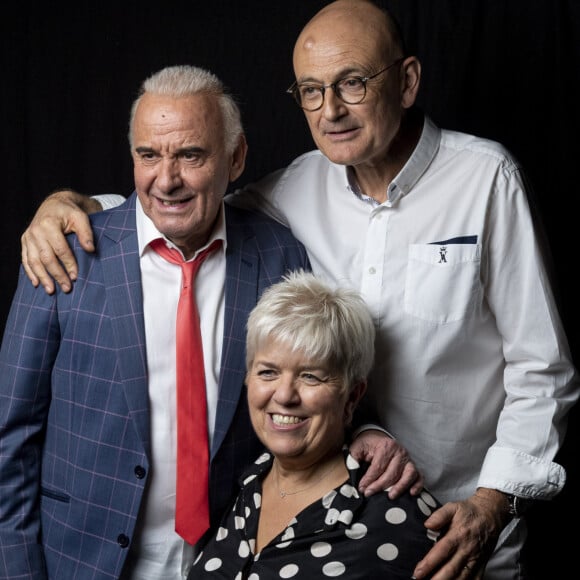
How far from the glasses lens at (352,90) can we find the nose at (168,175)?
459 mm

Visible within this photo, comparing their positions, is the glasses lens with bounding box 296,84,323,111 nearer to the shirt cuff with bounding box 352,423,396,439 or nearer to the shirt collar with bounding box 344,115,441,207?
the shirt collar with bounding box 344,115,441,207

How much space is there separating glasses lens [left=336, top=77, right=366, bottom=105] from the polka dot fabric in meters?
0.89

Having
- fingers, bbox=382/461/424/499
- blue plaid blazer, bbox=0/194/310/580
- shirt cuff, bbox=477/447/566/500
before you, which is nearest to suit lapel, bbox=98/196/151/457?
blue plaid blazer, bbox=0/194/310/580

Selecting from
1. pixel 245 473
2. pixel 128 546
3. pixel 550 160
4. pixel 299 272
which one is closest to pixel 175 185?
pixel 299 272

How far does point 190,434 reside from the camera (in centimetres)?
233

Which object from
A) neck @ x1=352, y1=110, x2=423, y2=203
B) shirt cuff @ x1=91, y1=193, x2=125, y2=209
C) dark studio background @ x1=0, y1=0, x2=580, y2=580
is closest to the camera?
neck @ x1=352, y1=110, x2=423, y2=203

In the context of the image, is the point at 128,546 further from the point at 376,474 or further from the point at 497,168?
the point at 497,168

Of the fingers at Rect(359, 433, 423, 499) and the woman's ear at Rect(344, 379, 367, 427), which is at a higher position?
the woman's ear at Rect(344, 379, 367, 427)

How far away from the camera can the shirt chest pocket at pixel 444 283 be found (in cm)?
239

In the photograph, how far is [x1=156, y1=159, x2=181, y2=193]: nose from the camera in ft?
7.47

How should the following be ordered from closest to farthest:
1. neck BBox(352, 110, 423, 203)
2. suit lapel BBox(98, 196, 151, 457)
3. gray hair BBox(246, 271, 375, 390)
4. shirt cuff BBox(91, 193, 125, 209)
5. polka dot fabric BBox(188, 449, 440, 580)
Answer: polka dot fabric BBox(188, 449, 440, 580) < gray hair BBox(246, 271, 375, 390) < suit lapel BBox(98, 196, 151, 457) < neck BBox(352, 110, 423, 203) < shirt cuff BBox(91, 193, 125, 209)

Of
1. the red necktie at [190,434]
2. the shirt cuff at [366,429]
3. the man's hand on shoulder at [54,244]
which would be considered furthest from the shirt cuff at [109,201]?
the shirt cuff at [366,429]

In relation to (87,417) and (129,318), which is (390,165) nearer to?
(129,318)

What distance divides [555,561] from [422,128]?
1.66m
